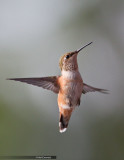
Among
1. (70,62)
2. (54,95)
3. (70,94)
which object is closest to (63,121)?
(70,94)

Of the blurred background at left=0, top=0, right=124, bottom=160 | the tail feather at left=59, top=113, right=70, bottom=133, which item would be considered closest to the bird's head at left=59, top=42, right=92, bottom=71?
the tail feather at left=59, top=113, right=70, bottom=133

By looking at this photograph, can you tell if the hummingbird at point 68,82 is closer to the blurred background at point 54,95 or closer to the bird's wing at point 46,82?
the bird's wing at point 46,82

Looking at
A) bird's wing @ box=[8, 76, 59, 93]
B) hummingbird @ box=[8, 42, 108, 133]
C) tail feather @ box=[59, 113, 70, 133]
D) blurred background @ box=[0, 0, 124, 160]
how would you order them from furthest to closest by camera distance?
blurred background @ box=[0, 0, 124, 160] < tail feather @ box=[59, 113, 70, 133] < hummingbird @ box=[8, 42, 108, 133] < bird's wing @ box=[8, 76, 59, 93]

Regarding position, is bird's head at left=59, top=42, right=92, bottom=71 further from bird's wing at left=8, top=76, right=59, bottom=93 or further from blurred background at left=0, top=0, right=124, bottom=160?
blurred background at left=0, top=0, right=124, bottom=160

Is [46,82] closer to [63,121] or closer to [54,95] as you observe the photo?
[63,121]

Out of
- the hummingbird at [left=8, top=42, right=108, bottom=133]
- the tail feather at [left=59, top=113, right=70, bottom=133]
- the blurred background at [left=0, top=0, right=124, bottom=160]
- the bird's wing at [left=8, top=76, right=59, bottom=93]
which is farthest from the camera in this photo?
the blurred background at [left=0, top=0, right=124, bottom=160]

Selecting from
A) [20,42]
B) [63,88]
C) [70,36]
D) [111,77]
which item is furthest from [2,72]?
[63,88]

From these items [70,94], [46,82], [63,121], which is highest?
[46,82]
